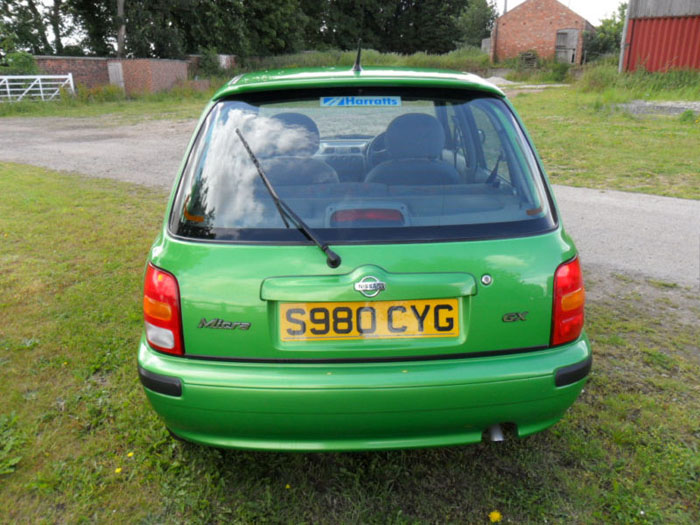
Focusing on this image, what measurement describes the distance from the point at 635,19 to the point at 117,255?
2043 cm

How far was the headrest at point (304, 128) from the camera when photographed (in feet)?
7.89

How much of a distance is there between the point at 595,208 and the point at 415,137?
5028 millimetres

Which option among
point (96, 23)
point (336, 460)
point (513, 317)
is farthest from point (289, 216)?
point (96, 23)

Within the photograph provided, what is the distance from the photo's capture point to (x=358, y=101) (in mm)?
2301

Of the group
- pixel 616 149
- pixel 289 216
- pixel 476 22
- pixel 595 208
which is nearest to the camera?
pixel 289 216

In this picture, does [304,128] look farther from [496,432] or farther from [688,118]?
[688,118]

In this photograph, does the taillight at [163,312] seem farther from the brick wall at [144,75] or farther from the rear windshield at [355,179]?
the brick wall at [144,75]

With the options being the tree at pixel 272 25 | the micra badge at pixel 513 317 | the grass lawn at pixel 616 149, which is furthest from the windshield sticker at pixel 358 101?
the tree at pixel 272 25

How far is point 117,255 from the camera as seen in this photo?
5.48m

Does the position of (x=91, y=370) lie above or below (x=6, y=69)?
below

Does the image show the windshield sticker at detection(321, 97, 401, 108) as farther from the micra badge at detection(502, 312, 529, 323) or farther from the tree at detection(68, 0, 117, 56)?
the tree at detection(68, 0, 117, 56)

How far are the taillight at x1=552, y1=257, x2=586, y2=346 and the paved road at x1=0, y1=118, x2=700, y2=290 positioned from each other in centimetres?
302

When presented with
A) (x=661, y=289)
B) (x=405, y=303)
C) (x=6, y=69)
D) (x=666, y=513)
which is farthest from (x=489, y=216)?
(x=6, y=69)

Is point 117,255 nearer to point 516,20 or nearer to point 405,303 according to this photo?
point 405,303
